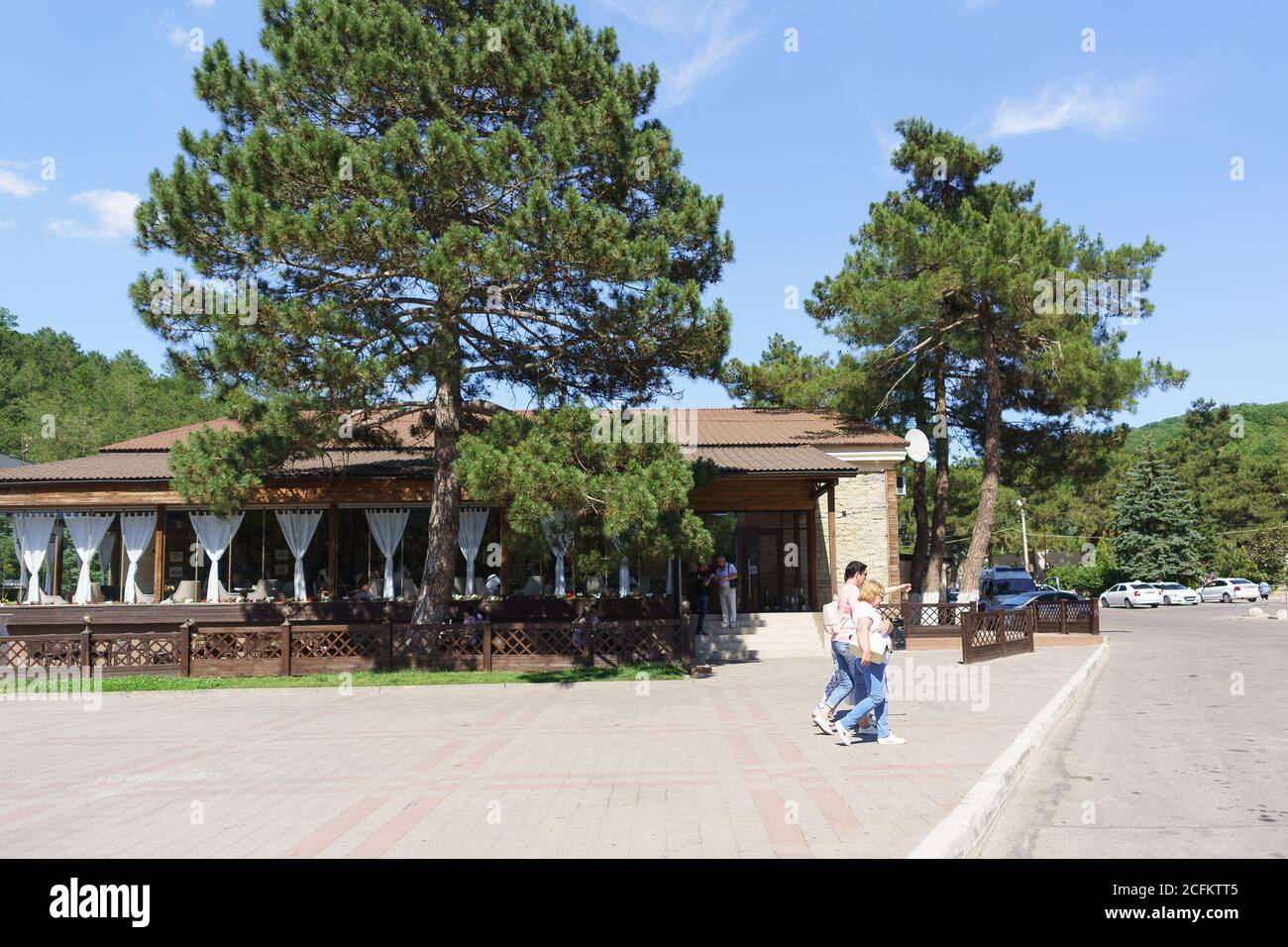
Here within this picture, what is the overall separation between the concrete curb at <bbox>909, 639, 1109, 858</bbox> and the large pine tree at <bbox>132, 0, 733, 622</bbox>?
28.6 feet

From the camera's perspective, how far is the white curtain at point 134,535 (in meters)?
21.1

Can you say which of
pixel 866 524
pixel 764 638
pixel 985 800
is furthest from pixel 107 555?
pixel 985 800

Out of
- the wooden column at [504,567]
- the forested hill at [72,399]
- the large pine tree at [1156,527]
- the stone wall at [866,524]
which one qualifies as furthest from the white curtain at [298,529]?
the large pine tree at [1156,527]

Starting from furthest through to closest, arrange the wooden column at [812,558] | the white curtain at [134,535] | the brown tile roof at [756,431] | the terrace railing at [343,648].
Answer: the brown tile roof at [756,431] < the wooden column at [812,558] < the white curtain at [134,535] < the terrace railing at [343,648]

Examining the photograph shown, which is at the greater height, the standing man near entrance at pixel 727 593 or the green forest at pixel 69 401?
the green forest at pixel 69 401

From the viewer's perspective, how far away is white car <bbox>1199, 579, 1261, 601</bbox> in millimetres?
45531

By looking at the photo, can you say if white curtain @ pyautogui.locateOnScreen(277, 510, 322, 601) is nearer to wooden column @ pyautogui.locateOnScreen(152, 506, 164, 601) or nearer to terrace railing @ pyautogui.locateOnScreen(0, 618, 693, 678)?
wooden column @ pyautogui.locateOnScreen(152, 506, 164, 601)

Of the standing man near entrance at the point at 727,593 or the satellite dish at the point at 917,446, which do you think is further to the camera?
the satellite dish at the point at 917,446

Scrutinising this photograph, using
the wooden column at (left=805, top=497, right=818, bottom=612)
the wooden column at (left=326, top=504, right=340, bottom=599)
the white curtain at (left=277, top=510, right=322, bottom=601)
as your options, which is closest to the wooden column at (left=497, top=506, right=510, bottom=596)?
the wooden column at (left=326, top=504, right=340, bottom=599)

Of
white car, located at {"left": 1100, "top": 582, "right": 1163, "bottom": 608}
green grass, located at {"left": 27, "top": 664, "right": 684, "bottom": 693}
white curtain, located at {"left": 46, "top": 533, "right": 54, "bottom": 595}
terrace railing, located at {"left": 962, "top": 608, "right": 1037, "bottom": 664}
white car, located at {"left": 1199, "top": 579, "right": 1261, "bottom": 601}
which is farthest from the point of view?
white car, located at {"left": 1199, "top": 579, "right": 1261, "bottom": 601}

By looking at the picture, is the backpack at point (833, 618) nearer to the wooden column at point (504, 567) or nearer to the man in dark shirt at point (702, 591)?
the man in dark shirt at point (702, 591)

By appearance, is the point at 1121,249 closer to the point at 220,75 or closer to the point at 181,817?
the point at 220,75

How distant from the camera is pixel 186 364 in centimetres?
1580

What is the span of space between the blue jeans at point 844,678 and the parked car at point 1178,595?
4125 centimetres
